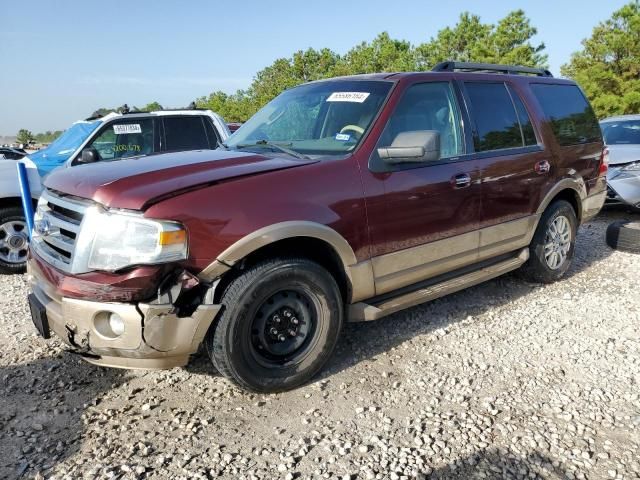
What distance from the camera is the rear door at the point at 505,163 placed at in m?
4.18

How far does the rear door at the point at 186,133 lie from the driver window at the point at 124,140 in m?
0.23

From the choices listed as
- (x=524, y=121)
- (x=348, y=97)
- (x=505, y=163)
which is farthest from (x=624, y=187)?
(x=348, y=97)

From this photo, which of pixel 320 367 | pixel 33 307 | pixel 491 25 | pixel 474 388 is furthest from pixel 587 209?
pixel 491 25

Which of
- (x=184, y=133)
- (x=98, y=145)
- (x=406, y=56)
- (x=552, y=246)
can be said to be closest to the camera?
(x=552, y=246)

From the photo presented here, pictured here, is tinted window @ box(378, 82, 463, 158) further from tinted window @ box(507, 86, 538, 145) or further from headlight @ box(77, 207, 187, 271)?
headlight @ box(77, 207, 187, 271)

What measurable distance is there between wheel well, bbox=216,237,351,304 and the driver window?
4.24m

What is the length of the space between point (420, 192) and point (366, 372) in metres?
1.34

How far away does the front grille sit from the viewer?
2877 millimetres

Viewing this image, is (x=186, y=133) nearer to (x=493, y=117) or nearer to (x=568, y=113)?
(x=493, y=117)

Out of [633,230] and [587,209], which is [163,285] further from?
[633,230]

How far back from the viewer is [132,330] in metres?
2.66

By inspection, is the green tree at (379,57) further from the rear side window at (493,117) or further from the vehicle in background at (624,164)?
the rear side window at (493,117)

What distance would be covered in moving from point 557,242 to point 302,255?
10.5 ft

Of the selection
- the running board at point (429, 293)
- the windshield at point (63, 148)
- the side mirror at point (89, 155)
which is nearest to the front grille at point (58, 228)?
the running board at point (429, 293)
